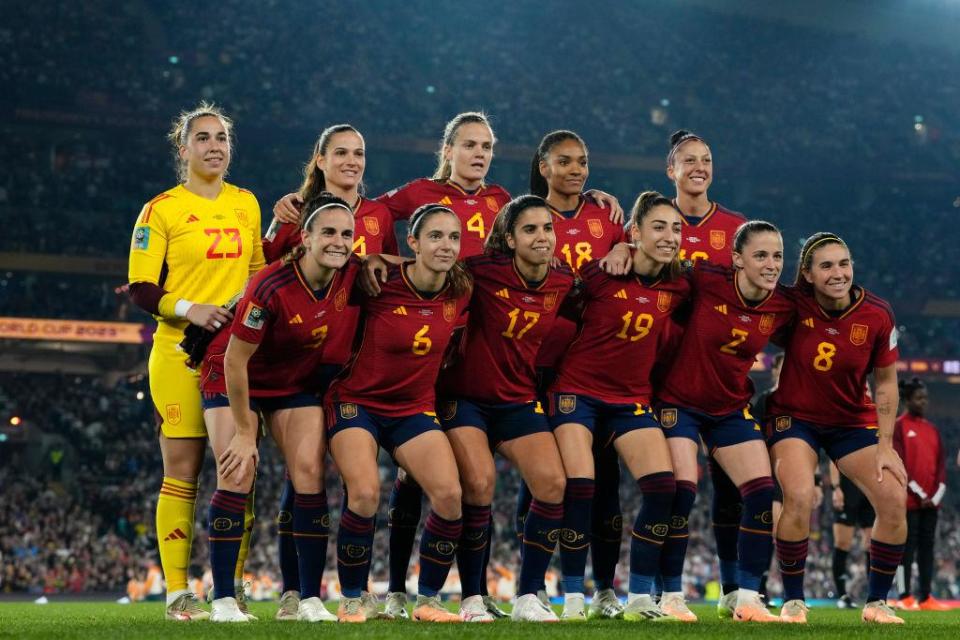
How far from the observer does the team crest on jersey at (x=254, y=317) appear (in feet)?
17.5

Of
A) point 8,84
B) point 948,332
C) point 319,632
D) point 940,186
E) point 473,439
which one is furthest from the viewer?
point 940,186

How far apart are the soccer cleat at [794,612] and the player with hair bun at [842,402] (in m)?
0.13

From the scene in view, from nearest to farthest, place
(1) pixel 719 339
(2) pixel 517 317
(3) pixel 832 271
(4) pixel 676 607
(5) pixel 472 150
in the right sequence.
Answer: (2) pixel 517 317 < (4) pixel 676 607 < (3) pixel 832 271 < (1) pixel 719 339 < (5) pixel 472 150

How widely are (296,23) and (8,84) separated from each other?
27.1 feet

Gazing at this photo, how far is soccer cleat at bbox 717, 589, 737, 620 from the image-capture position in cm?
659

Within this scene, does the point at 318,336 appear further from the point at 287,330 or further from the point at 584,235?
the point at 584,235

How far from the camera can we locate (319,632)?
15.0 feet

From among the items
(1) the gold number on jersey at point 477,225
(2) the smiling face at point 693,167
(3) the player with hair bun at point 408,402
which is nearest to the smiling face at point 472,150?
(1) the gold number on jersey at point 477,225

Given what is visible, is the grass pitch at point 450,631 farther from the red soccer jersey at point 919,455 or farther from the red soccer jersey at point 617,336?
the red soccer jersey at point 919,455

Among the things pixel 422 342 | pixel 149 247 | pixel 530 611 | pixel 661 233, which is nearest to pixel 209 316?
pixel 149 247

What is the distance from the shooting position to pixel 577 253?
21.7 ft

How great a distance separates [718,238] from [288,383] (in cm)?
273

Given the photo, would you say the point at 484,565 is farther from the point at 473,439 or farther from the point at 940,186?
the point at 940,186

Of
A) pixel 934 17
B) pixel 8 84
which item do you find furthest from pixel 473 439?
pixel 934 17
